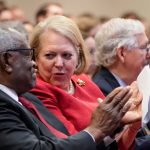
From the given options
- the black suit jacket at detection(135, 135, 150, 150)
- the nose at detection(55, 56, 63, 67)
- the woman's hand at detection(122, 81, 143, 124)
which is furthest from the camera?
the nose at detection(55, 56, 63, 67)

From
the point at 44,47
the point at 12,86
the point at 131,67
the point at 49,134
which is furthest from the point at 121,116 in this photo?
the point at 131,67

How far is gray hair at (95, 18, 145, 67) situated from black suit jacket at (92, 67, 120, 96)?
68 mm

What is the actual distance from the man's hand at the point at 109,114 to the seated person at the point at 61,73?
1.22 feet

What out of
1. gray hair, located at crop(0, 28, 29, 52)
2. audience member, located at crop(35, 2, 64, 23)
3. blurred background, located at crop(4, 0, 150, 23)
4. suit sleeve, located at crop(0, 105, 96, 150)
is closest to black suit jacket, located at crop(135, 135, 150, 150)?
suit sleeve, located at crop(0, 105, 96, 150)

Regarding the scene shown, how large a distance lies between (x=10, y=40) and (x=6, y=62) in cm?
12

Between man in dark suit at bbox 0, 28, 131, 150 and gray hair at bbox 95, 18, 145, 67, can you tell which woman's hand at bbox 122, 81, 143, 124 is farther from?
gray hair at bbox 95, 18, 145, 67

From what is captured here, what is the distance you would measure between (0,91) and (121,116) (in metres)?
0.60

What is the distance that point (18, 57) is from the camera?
2828 millimetres

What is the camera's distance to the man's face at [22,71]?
2812 mm

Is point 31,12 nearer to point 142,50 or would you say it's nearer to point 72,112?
point 142,50

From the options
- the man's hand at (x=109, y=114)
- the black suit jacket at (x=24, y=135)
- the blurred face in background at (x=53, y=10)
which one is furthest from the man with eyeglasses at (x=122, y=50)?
the blurred face in background at (x=53, y=10)

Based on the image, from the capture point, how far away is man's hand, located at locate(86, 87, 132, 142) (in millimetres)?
2844

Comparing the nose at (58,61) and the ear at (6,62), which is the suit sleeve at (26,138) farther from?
the nose at (58,61)

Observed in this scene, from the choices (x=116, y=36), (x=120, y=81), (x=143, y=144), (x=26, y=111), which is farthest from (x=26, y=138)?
(x=116, y=36)
